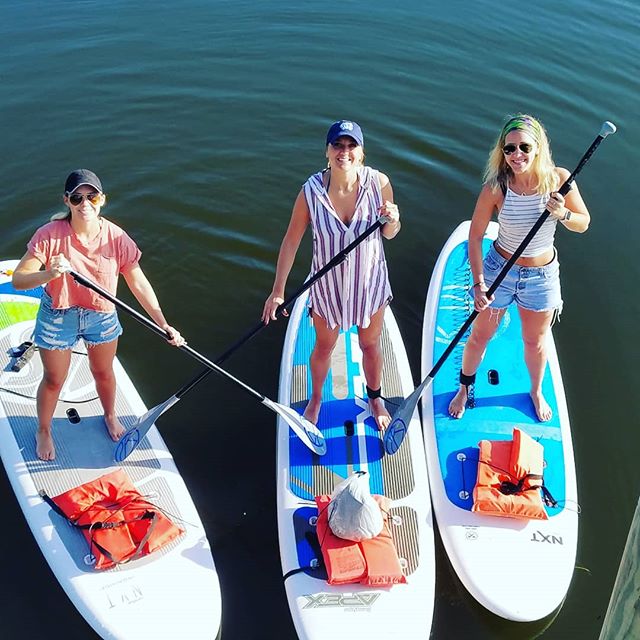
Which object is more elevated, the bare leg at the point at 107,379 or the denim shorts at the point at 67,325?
the denim shorts at the point at 67,325

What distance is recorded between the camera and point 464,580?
4812 millimetres

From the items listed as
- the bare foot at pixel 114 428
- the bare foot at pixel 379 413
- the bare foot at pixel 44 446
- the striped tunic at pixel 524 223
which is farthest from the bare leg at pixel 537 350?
the bare foot at pixel 44 446

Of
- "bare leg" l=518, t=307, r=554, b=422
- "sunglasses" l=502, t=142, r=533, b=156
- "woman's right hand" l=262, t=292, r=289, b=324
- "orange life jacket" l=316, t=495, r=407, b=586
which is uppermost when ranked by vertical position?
"sunglasses" l=502, t=142, r=533, b=156

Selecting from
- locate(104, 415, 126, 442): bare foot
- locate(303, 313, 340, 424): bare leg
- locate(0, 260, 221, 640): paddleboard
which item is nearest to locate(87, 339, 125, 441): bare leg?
locate(104, 415, 126, 442): bare foot

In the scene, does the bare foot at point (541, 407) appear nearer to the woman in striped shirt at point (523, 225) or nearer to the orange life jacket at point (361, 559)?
the woman in striped shirt at point (523, 225)

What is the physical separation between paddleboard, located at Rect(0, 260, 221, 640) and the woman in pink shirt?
48cm

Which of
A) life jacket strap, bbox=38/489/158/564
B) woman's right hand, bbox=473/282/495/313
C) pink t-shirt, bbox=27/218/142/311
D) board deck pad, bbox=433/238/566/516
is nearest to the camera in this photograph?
pink t-shirt, bbox=27/218/142/311

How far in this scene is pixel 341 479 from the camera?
5250mm

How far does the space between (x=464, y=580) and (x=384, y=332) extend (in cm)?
233

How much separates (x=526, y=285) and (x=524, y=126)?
3.48 feet

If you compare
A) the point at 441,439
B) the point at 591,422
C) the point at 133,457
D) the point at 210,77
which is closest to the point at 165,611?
the point at 133,457

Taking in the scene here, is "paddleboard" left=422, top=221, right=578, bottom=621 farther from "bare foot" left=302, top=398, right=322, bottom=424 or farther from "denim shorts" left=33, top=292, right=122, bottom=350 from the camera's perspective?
"denim shorts" left=33, top=292, right=122, bottom=350

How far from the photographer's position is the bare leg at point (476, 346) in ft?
16.7

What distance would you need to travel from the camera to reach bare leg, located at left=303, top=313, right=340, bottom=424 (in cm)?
497
